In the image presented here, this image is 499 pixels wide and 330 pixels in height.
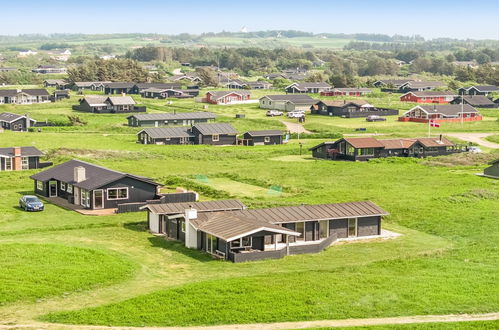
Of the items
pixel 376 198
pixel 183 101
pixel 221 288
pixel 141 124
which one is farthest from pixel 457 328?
pixel 183 101

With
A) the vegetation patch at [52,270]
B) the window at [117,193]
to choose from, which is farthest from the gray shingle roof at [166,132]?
the vegetation patch at [52,270]

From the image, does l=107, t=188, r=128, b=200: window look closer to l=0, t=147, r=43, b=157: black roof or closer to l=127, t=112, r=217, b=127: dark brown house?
l=0, t=147, r=43, b=157: black roof

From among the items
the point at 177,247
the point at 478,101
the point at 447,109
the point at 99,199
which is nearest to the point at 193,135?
the point at 99,199

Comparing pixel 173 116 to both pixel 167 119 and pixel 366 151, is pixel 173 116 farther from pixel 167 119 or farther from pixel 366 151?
pixel 366 151

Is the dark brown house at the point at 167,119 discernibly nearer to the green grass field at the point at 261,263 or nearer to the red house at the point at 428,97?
the green grass field at the point at 261,263

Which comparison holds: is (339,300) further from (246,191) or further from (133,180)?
(246,191)

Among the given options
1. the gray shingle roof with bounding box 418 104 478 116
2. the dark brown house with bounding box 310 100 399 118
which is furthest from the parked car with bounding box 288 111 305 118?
the gray shingle roof with bounding box 418 104 478 116
